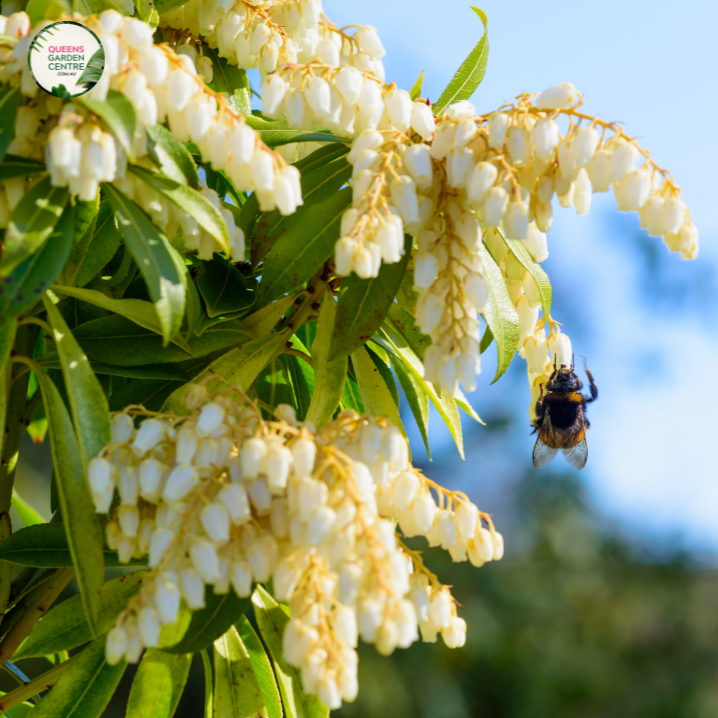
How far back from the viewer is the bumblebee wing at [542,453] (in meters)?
1.86

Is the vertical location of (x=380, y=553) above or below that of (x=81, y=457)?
above

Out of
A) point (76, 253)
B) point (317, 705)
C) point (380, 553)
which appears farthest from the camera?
point (317, 705)

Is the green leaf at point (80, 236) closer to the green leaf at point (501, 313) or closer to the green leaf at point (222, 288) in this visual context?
the green leaf at point (222, 288)

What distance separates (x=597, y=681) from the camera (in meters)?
7.62

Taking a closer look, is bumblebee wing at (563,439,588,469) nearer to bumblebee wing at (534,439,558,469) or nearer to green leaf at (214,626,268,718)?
bumblebee wing at (534,439,558,469)

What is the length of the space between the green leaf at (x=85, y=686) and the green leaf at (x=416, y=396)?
590 mm

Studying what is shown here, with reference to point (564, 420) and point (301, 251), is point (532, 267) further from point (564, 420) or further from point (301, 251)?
point (564, 420)

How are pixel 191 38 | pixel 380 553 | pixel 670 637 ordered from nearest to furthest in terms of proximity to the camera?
pixel 380 553
pixel 191 38
pixel 670 637

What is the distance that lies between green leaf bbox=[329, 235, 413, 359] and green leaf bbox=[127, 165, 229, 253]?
0.68 ft

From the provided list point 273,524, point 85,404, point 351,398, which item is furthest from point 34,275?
point 351,398

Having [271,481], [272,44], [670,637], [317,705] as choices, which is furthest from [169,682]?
[670,637]

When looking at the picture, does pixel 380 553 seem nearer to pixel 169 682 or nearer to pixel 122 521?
pixel 122 521

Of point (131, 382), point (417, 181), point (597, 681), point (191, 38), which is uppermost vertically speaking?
point (417, 181)

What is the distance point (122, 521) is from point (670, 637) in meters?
8.53
